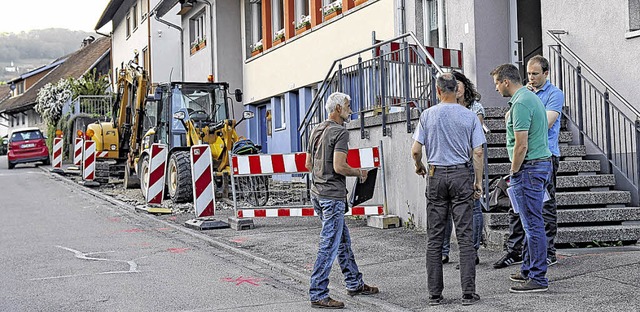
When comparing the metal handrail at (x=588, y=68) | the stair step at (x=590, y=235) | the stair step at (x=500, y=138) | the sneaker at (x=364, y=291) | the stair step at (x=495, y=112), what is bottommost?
the sneaker at (x=364, y=291)

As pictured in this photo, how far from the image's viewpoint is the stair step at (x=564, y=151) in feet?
36.1

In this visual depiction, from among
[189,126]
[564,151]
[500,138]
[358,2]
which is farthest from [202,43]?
[564,151]

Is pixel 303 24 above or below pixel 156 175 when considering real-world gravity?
above

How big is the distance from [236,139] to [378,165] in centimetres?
603

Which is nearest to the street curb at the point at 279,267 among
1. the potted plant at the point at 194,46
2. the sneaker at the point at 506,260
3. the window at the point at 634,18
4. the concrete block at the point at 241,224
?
the concrete block at the point at 241,224

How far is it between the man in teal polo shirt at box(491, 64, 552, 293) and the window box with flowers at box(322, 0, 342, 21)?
1262 cm

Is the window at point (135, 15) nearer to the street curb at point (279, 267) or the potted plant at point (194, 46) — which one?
the potted plant at point (194, 46)

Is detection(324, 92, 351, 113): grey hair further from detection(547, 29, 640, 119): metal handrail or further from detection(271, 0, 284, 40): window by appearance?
detection(271, 0, 284, 40): window

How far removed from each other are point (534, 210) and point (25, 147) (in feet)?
116

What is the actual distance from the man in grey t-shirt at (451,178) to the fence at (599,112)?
400 cm

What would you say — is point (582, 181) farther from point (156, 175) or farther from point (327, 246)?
point (156, 175)

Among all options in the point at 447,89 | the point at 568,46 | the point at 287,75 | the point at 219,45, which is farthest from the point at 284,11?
the point at 447,89

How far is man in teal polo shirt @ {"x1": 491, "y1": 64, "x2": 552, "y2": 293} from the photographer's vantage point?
7180 mm

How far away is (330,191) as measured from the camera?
7.32m
